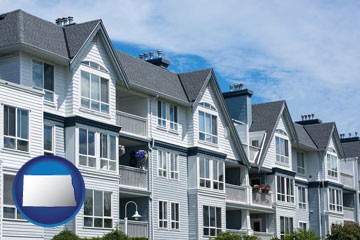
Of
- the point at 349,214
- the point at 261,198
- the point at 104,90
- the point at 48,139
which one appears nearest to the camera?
the point at 48,139

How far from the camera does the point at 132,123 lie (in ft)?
122

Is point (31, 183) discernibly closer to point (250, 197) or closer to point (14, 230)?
point (14, 230)

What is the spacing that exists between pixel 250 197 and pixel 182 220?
9.03 metres

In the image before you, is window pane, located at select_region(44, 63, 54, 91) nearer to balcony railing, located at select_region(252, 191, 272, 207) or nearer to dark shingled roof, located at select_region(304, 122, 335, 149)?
balcony railing, located at select_region(252, 191, 272, 207)

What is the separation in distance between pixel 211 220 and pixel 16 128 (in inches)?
737

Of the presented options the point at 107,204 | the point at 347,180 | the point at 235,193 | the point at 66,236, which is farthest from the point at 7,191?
the point at 347,180

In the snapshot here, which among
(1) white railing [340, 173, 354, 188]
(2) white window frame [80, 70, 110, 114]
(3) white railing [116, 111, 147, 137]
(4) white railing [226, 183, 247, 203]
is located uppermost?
(2) white window frame [80, 70, 110, 114]

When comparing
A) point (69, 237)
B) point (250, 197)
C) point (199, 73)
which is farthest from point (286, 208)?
point (69, 237)

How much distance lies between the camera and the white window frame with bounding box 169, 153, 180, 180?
40.3 metres

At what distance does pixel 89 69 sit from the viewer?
33.1m

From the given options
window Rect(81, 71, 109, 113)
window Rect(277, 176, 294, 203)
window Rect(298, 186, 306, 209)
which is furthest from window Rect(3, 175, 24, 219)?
window Rect(298, 186, 306, 209)

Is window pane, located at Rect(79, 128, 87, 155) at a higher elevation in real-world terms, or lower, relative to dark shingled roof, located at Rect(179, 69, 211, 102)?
lower

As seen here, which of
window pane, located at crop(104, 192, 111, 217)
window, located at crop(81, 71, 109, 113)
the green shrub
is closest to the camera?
the green shrub

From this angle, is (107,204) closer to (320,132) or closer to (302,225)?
(302,225)
